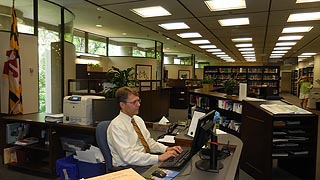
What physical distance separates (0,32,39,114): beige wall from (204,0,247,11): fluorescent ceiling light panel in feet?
11.8

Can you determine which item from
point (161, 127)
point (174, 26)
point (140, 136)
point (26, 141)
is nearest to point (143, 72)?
point (174, 26)

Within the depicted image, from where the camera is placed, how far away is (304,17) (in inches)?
236

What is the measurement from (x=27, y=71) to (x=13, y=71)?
2.14 feet

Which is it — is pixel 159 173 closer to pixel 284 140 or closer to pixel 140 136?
pixel 140 136

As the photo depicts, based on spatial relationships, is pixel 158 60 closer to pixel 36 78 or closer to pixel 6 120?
pixel 36 78

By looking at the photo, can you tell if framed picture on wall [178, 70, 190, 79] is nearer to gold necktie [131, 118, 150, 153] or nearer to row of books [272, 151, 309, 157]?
row of books [272, 151, 309, 157]

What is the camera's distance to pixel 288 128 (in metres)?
3.49

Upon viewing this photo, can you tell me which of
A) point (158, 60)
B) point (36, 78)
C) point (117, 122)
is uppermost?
point (158, 60)

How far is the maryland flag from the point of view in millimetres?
4383

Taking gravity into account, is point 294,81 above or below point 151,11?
below

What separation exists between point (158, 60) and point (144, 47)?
1272 mm

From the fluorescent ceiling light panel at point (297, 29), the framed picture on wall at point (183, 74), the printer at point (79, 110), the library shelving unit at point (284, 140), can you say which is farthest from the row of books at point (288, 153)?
the framed picture on wall at point (183, 74)

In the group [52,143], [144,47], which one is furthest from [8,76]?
[144,47]

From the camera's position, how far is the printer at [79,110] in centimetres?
353
